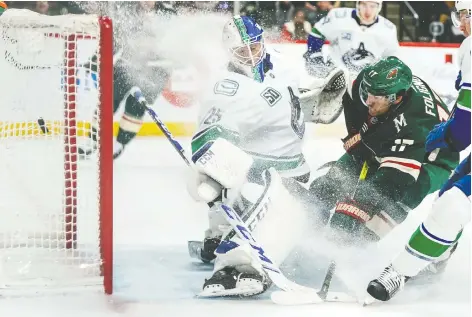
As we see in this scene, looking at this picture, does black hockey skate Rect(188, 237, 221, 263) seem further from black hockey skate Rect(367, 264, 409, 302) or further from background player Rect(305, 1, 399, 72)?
background player Rect(305, 1, 399, 72)

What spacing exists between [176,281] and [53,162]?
0.62m

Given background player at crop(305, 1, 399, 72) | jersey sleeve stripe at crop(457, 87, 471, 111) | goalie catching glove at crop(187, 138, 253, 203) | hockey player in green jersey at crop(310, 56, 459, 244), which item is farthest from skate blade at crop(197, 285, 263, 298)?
background player at crop(305, 1, 399, 72)

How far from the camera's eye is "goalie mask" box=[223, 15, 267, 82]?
A: 3119mm

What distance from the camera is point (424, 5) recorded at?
289 inches

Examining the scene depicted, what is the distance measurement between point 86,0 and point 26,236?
138 inches

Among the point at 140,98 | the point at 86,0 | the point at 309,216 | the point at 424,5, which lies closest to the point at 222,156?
the point at 309,216

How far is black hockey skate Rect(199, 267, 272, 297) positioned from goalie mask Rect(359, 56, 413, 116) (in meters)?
0.78

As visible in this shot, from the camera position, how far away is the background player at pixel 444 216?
2598 millimetres

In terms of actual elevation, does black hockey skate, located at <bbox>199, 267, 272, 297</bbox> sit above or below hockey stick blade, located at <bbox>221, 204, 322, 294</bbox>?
below

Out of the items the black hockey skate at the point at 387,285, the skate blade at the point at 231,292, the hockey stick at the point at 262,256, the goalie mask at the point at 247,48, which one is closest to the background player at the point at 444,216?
the black hockey skate at the point at 387,285

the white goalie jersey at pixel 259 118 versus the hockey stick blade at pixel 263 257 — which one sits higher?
the white goalie jersey at pixel 259 118

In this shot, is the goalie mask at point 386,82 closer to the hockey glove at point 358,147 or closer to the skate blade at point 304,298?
the hockey glove at point 358,147

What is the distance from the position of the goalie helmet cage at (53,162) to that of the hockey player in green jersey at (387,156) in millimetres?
852

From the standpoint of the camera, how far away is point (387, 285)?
279 cm
